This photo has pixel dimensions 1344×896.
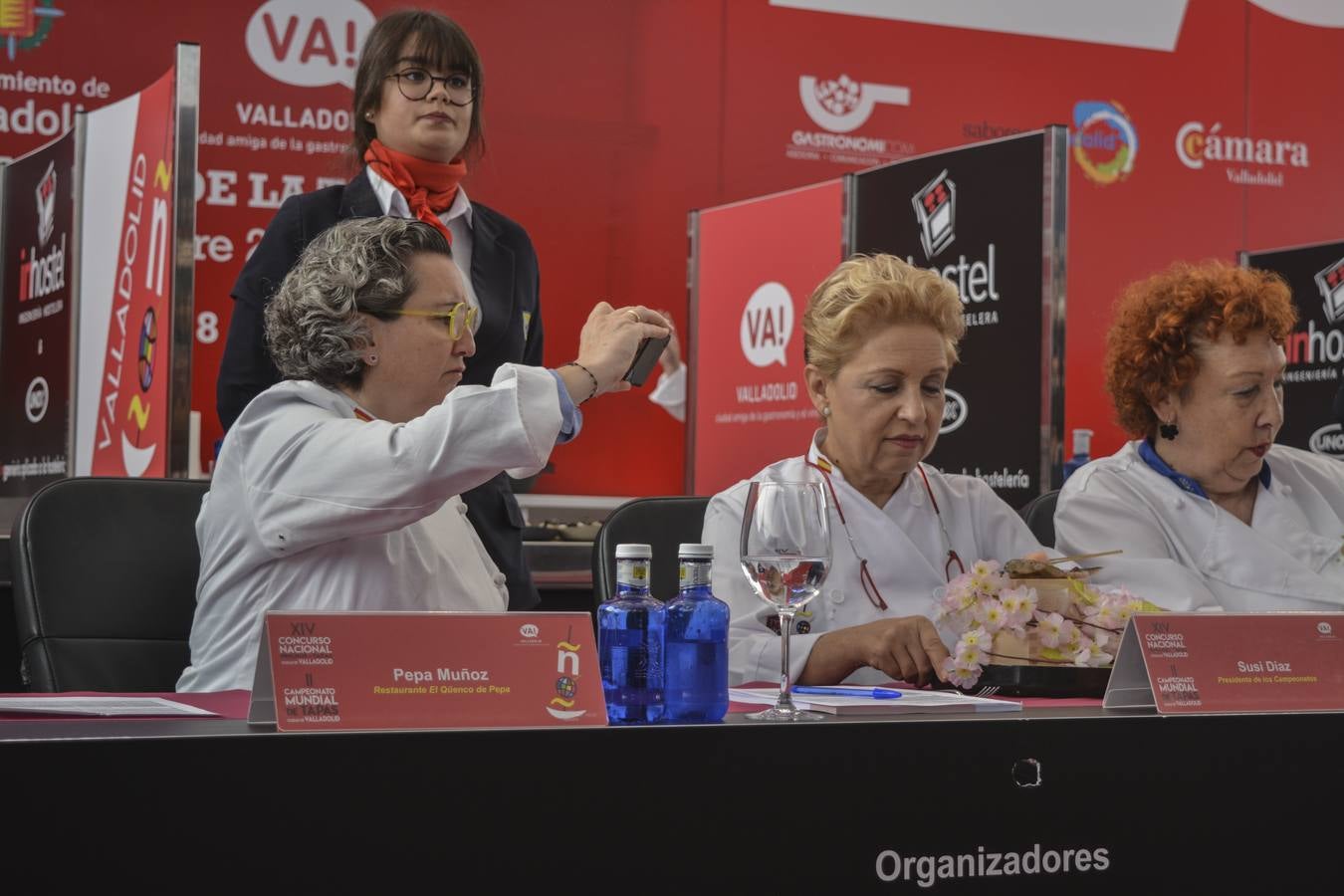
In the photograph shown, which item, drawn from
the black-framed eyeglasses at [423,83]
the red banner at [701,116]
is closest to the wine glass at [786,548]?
the black-framed eyeglasses at [423,83]

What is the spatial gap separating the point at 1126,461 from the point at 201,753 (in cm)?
164

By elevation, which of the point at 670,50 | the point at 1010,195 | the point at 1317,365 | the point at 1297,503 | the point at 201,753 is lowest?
the point at 201,753

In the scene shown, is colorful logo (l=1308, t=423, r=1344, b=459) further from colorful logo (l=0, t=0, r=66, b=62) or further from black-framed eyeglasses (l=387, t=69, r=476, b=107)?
colorful logo (l=0, t=0, r=66, b=62)

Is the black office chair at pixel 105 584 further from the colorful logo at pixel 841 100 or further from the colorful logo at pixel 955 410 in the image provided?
the colorful logo at pixel 841 100

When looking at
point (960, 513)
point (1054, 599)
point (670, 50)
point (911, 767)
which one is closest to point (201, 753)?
point (911, 767)

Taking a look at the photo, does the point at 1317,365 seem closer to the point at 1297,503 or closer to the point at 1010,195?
the point at 1010,195

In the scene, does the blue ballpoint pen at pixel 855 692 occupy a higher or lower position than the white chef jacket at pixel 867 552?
lower

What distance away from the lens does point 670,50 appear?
18.9ft

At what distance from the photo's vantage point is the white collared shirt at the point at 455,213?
238 cm

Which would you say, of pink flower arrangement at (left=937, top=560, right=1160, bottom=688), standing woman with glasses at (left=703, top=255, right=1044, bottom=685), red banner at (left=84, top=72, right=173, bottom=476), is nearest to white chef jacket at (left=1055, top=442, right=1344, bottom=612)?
standing woman with glasses at (left=703, top=255, right=1044, bottom=685)

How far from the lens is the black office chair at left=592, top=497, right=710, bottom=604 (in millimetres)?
2031

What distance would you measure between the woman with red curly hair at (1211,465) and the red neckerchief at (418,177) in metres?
1.08

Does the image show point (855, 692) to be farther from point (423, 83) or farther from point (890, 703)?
point (423, 83)

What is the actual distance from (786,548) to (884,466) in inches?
33.5
